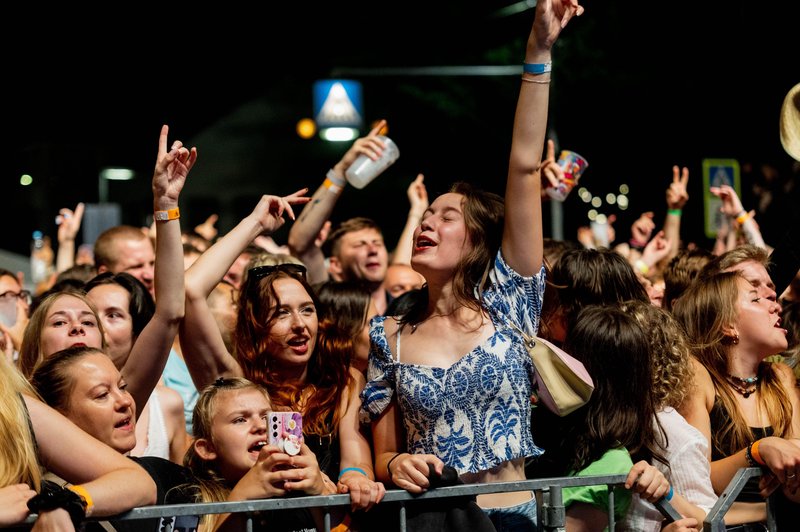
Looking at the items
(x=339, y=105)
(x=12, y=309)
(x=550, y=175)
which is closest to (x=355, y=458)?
(x=550, y=175)

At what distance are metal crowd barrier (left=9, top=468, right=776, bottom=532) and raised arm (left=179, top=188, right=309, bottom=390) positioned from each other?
1035 millimetres

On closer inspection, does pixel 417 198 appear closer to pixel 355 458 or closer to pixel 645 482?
pixel 355 458

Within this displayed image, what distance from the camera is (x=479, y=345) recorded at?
3562mm

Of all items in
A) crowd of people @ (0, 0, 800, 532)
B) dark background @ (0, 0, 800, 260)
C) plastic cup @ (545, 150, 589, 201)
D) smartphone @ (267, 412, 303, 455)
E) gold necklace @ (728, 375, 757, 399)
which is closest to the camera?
smartphone @ (267, 412, 303, 455)

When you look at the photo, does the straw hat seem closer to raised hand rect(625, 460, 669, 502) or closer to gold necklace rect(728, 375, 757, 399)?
gold necklace rect(728, 375, 757, 399)

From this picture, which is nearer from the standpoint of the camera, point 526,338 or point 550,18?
point 550,18

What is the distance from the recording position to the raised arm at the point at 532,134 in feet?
11.4

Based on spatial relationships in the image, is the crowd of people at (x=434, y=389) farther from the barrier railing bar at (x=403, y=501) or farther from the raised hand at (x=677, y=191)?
the raised hand at (x=677, y=191)

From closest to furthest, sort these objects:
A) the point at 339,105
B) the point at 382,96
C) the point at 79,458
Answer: the point at 79,458 < the point at 339,105 < the point at 382,96

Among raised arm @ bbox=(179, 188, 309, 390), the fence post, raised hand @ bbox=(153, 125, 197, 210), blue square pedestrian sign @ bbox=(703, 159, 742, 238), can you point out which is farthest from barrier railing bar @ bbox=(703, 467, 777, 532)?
blue square pedestrian sign @ bbox=(703, 159, 742, 238)

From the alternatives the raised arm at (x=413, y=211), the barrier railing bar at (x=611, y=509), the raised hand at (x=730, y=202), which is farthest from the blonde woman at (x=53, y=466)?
the raised hand at (x=730, y=202)

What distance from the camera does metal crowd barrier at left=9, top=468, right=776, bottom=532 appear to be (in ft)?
9.89

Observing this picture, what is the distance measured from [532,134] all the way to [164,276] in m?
1.45

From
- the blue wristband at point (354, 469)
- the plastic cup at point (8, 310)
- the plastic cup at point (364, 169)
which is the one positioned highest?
the plastic cup at point (364, 169)
